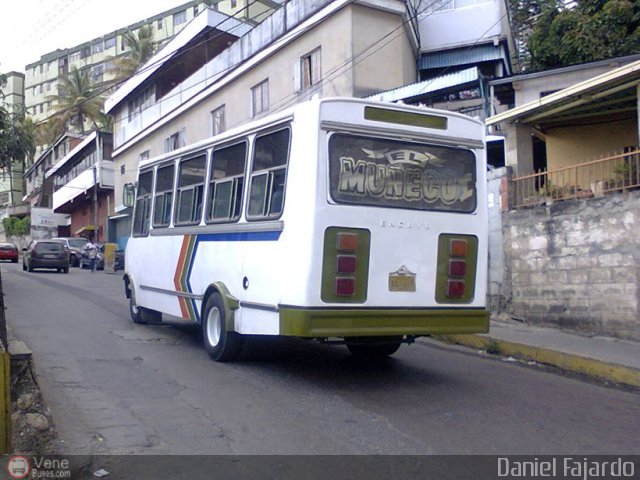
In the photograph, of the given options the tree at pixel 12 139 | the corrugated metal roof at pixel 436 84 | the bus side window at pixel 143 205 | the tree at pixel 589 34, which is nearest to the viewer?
the bus side window at pixel 143 205

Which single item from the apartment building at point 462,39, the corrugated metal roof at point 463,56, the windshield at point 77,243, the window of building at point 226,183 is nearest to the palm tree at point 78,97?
the windshield at point 77,243

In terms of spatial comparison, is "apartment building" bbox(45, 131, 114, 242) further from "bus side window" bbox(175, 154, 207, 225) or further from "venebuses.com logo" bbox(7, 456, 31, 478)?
"venebuses.com logo" bbox(7, 456, 31, 478)

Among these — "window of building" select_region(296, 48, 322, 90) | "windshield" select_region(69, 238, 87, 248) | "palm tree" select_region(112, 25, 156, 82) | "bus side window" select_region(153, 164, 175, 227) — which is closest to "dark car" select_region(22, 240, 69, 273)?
"windshield" select_region(69, 238, 87, 248)

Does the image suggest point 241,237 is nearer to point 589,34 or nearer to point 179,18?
point 589,34

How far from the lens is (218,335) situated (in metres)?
8.58

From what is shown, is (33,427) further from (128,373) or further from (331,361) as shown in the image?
(331,361)

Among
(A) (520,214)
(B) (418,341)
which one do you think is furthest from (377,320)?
(A) (520,214)

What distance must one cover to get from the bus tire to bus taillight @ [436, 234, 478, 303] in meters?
2.57

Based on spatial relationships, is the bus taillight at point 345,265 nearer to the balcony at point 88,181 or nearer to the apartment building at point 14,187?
the balcony at point 88,181

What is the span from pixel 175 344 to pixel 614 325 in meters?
6.77

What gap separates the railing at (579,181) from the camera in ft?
34.2

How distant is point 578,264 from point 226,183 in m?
6.18

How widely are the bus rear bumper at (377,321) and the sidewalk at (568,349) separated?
190 cm

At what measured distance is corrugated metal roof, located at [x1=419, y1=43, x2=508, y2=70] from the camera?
21750mm
